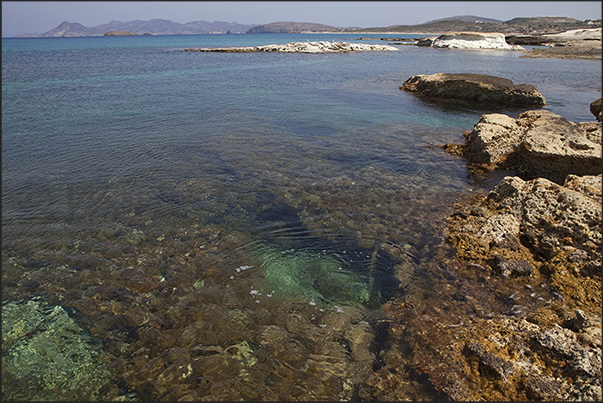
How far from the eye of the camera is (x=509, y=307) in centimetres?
528

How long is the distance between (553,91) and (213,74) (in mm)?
29916

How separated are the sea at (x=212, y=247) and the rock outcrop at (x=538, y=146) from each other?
1.07m

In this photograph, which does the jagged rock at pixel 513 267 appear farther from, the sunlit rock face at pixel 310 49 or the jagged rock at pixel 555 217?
the sunlit rock face at pixel 310 49

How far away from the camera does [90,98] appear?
20.2 metres

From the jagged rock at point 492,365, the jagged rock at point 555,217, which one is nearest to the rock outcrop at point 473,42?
the jagged rock at point 555,217

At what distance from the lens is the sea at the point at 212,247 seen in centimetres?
446

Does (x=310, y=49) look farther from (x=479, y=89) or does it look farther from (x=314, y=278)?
(x=314, y=278)

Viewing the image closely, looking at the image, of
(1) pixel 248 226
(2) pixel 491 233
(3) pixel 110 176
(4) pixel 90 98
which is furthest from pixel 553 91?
(4) pixel 90 98

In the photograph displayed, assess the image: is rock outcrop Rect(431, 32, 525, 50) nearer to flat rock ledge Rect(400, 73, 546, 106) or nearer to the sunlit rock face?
the sunlit rock face

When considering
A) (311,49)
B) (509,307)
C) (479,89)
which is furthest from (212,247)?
(311,49)

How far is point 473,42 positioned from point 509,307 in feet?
278

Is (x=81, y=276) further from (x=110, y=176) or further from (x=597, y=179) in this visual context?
(x=597, y=179)

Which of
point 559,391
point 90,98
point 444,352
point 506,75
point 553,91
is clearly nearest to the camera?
point 559,391

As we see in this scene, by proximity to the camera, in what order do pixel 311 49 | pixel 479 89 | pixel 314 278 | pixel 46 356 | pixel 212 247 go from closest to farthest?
1. pixel 46 356
2. pixel 314 278
3. pixel 212 247
4. pixel 479 89
5. pixel 311 49
